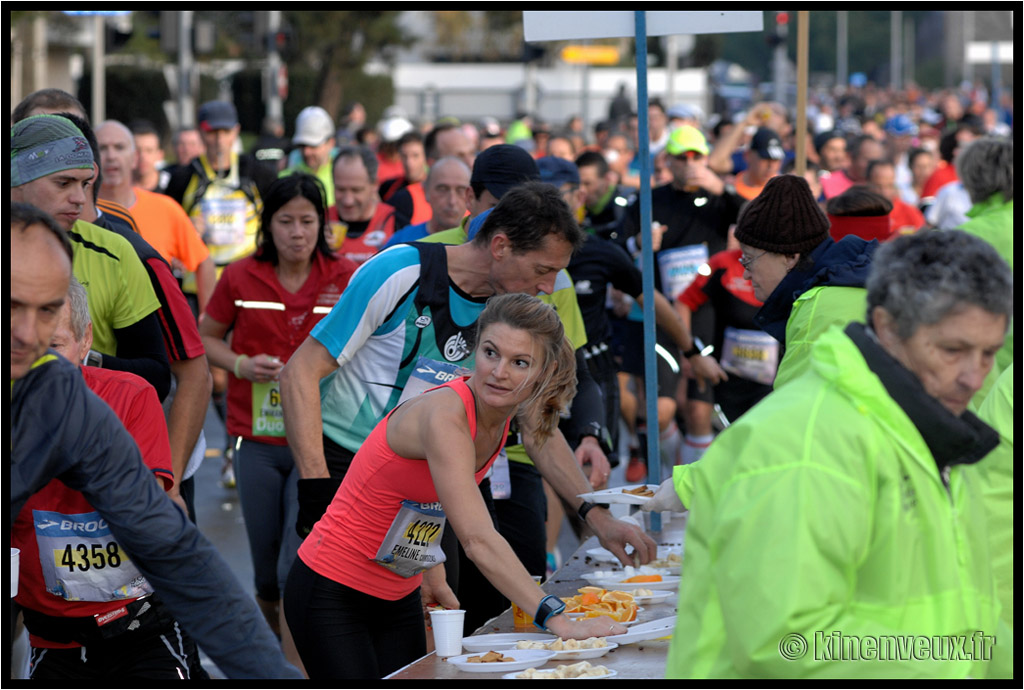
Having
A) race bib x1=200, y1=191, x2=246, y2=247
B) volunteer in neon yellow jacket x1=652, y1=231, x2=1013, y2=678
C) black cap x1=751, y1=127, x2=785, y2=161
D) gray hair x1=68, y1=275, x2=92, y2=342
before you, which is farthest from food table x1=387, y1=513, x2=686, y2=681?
black cap x1=751, y1=127, x2=785, y2=161

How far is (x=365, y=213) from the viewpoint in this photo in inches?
316

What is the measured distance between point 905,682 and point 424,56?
2269 inches

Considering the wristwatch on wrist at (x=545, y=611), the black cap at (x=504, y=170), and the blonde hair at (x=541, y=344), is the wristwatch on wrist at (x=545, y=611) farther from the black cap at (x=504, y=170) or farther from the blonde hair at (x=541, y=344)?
the black cap at (x=504, y=170)

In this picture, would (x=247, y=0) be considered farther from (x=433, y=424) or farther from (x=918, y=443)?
(x=918, y=443)

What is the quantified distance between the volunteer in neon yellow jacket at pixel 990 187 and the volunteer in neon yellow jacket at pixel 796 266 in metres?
1.17

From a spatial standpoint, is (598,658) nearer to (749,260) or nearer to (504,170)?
(749,260)

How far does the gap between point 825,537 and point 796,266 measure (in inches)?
81.8

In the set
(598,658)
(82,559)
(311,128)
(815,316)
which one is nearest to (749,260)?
(815,316)

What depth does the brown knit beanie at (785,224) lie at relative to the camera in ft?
13.3

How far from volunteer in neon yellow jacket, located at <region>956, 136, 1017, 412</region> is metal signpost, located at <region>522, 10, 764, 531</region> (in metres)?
1.07

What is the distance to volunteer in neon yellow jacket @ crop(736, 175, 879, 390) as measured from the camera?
3.58 meters

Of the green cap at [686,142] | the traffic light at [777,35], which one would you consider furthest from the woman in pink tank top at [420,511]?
the traffic light at [777,35]

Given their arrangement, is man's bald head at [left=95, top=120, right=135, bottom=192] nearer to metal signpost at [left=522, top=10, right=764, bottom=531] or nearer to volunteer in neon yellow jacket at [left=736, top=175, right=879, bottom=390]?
metal signpost at [left=522, top=10, right=764, bottom=531]

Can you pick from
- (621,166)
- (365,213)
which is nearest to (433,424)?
(365,213)
